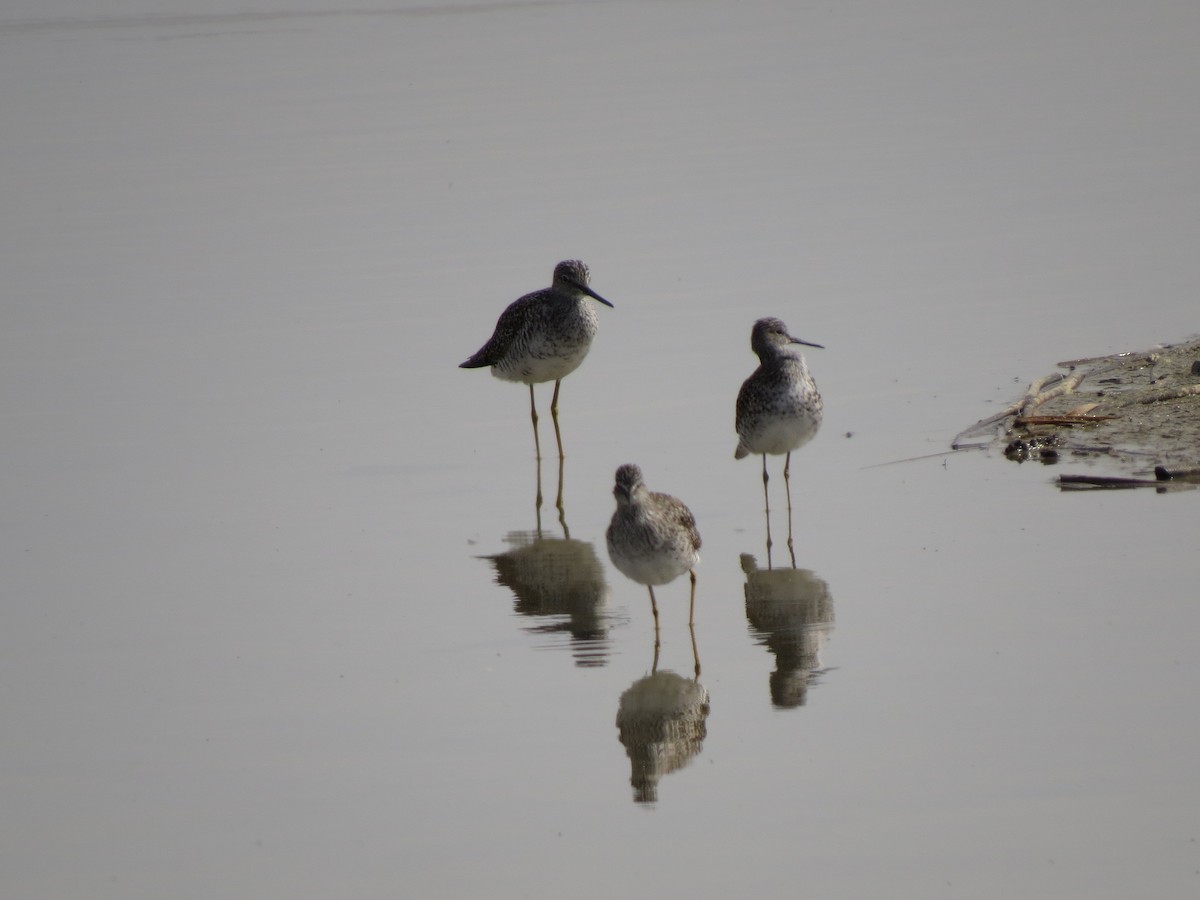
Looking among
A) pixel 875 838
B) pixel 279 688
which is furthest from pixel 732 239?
pixel 875 838

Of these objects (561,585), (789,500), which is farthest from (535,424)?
(561,585)

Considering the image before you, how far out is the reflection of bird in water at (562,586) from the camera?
867cm

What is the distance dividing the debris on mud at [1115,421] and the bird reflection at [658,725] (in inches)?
122

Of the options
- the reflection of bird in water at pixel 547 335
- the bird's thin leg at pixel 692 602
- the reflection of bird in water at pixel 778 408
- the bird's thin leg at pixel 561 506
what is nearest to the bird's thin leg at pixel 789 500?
the reflection of bird in water at pixel 778 408

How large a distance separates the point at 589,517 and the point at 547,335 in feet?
7.59

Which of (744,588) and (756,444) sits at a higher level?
(756,444)

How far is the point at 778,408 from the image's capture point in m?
10.2

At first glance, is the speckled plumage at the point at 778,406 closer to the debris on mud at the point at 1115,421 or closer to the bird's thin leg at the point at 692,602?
the debris on mud at the point at 1115,421

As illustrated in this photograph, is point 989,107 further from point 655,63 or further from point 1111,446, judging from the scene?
point 1111,446

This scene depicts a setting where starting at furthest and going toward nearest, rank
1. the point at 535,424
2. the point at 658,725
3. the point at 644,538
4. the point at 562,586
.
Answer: the point at 535,424, the point at 562,586, the point at 644,538, the point at 658,725

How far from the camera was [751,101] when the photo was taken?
23.2 meters

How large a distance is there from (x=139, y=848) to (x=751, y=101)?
18.1 meters

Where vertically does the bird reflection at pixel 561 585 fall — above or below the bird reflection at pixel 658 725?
above

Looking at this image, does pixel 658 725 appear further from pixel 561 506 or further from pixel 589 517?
pixel 561 506
